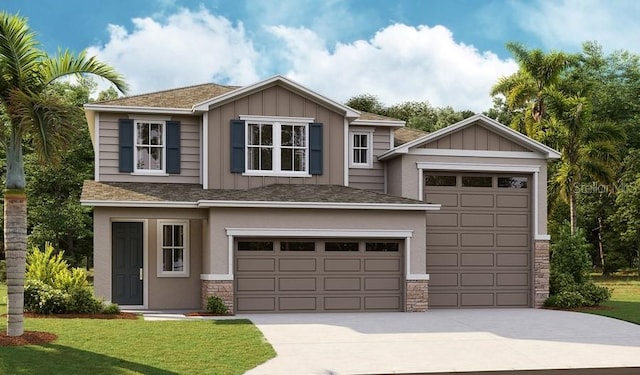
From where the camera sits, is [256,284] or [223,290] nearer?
[223,290]

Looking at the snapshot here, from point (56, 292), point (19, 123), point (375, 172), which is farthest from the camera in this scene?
point (375, 172)

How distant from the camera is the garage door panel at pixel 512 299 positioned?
23.8 meters

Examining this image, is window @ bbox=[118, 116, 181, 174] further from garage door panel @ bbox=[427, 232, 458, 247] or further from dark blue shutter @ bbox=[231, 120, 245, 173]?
garage door panel @ bbox=[427, 232, 458, 247]

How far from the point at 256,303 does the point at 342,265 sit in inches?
98.0

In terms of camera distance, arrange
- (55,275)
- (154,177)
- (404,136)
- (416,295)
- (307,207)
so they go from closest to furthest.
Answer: (55,275)
(307,207)
(416,295)
(154,177)
(404,136)

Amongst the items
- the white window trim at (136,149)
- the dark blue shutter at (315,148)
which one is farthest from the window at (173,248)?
the dark blue shutter at (315,148)

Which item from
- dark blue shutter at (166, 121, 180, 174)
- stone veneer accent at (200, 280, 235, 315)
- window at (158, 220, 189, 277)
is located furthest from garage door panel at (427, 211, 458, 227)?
dark blue shutter at (166, 121, 180, 174)

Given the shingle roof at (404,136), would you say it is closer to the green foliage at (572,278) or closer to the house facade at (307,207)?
the house facade at (307,207)

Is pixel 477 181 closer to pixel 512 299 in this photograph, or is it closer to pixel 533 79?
pixel 512 299

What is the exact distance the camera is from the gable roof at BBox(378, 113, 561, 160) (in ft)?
74.8

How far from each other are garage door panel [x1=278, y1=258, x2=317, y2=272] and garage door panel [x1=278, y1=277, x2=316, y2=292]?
0.23 metres

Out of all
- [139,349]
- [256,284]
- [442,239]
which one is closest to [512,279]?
[442,239]

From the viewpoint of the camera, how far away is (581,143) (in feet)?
111

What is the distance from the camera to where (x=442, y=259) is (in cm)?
2334
